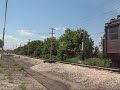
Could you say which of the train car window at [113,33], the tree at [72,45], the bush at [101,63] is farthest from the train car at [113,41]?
the tree at [72,45]

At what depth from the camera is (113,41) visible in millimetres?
30750

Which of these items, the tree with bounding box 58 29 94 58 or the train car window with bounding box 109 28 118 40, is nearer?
the train car window with bounding box 109 28 118 40

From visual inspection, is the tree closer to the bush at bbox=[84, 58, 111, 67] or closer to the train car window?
the bush at bbox=[84, 58, 111, 67]

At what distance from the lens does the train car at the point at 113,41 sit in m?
29.8

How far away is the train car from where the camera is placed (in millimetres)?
29828

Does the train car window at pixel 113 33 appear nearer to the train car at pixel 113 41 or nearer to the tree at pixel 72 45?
the train car at pixel 113 41

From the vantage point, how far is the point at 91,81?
76.4 ft

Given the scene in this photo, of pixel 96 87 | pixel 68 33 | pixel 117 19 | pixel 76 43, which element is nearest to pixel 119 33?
pixel 117 19

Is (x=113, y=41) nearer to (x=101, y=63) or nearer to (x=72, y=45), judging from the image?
(x=101, y=63)

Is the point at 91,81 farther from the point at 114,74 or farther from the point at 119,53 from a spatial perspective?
the point at 119,53

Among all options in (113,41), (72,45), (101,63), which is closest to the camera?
(113,41)

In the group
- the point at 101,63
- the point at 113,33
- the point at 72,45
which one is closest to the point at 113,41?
the point at 113,33

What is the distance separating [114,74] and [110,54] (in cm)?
908

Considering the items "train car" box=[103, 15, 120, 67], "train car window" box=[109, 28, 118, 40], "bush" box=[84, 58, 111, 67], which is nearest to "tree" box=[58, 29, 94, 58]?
"bush" box=[84, 58, 111, 67]
